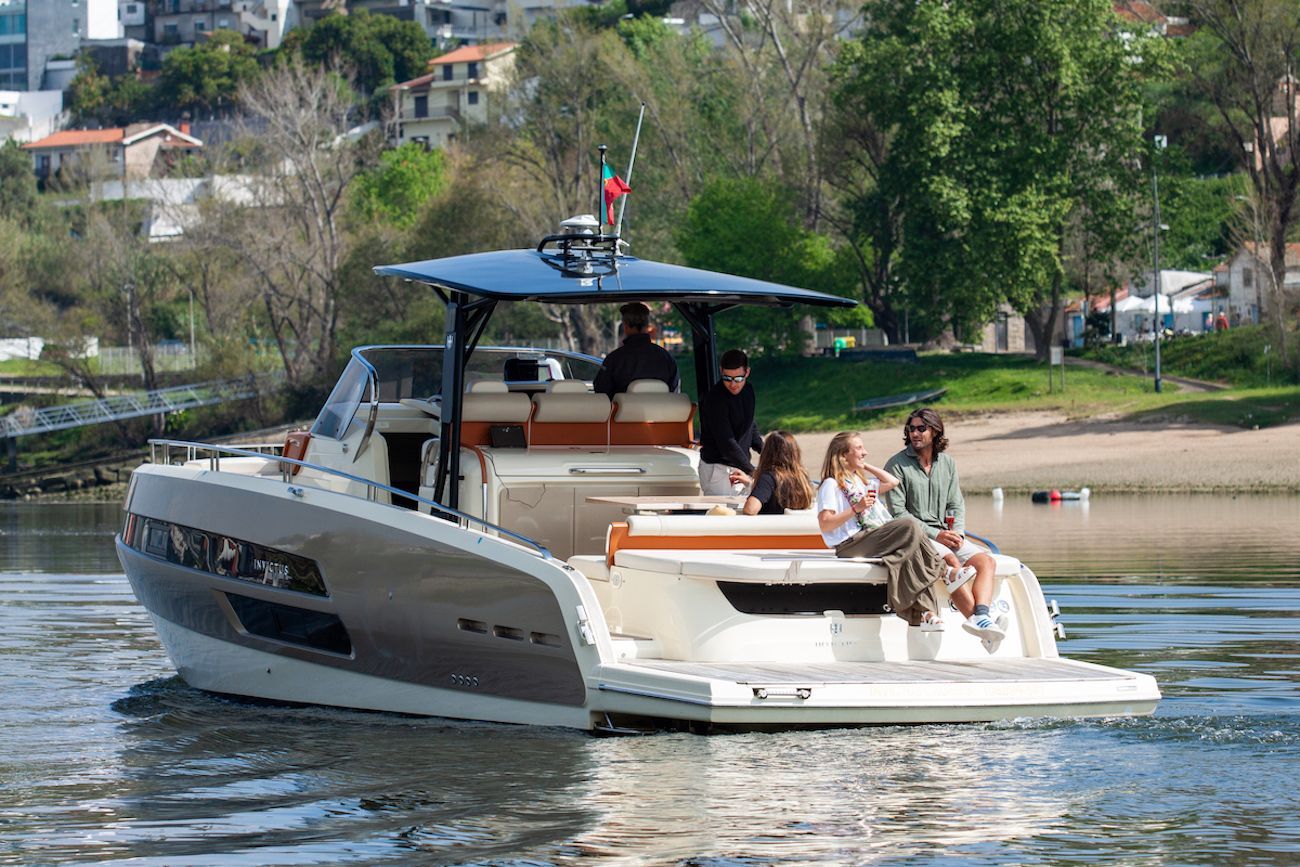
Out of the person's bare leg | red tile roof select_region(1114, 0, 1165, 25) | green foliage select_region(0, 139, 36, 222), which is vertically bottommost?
the person's bare leg

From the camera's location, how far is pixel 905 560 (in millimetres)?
10297

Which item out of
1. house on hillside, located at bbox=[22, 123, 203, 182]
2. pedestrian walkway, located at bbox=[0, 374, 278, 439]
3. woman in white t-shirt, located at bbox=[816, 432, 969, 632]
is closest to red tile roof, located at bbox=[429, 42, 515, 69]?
house on hillside, located at bbox=[22, 123, 203, 182]

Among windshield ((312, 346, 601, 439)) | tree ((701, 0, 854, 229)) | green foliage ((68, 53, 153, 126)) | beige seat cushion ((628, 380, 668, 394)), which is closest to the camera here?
windshield ((312, 346, 601, 439))

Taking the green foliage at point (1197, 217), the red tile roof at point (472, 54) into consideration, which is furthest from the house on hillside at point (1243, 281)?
the red tile roof at point (472, 54)

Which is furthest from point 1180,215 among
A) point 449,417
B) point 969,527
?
point 449,417

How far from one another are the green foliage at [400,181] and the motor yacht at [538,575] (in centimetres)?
7312

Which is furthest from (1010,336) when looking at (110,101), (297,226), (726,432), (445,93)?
(110,101)

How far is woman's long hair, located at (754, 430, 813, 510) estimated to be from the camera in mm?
11359

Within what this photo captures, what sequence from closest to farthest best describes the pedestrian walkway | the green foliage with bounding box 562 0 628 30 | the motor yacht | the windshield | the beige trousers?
the motor yacht → the beige trousers → the windshield → the pedestrian walkway → the green foliage with bounding box 562 0 628 30

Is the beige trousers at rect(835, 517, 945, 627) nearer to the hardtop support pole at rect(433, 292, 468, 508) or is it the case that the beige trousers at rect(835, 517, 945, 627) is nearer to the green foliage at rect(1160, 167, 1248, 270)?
the hardtop support pole at rect(433, 292, 468, 508)

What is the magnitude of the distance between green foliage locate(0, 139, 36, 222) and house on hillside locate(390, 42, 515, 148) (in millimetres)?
22004

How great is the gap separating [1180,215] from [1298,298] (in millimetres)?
6835

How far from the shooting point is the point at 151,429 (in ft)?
202

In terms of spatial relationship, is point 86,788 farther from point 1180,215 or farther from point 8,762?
point 1180,215
